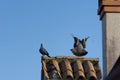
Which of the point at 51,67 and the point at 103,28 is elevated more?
the point at 103,28

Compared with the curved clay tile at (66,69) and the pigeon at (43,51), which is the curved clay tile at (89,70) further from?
the pigeon at (43,51)

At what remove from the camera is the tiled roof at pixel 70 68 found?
16.2m

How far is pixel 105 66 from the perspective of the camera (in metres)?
14.5

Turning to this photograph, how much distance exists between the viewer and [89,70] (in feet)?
54.2

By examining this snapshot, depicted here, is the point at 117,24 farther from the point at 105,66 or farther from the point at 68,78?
the point at 68,78

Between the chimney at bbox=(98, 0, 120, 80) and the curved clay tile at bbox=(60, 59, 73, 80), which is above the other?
the chimney at bbox=(98, 0, 120, 80)

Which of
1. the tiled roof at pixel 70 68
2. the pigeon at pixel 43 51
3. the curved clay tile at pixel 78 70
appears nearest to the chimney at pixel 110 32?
the curved clay tile at pixel 78 70

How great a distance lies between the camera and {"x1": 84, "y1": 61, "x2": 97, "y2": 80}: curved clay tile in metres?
16.3

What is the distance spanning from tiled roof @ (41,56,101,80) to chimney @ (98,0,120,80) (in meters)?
1.84

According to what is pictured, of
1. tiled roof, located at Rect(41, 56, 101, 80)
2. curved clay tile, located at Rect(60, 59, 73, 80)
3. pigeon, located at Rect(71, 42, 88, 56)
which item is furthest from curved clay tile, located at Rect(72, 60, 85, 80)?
pigeon, located at Rect(71, 42, 88, 56)

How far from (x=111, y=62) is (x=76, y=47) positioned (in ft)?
9.16

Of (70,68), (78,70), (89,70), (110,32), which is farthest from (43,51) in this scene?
(110,32)

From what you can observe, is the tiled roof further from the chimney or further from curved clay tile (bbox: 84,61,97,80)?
the chimney

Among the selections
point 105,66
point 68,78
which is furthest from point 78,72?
point 105,66
